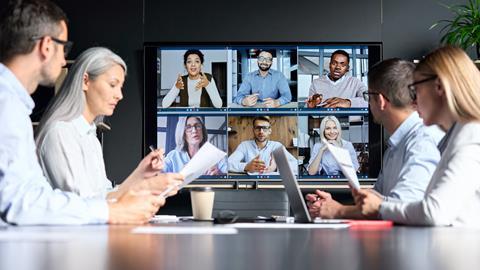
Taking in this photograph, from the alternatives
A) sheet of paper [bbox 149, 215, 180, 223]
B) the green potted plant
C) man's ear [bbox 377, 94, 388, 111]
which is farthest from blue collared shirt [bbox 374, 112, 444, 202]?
the green potted plant

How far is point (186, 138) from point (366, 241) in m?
5.19

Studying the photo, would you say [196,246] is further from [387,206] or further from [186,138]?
[186,138]

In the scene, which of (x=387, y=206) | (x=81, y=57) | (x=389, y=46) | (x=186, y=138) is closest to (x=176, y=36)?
(x=186, y=138)

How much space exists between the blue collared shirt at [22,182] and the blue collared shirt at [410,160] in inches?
55.1

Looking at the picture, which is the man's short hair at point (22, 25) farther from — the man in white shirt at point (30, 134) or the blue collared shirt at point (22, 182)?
the blue collared shirt at point (22, 182)

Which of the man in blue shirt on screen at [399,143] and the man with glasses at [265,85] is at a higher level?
the man with glasses at [265,85]

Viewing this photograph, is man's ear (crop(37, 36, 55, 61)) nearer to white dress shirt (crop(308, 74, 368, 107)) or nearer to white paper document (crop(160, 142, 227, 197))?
white paper document (crop(160, 142, 227, 197))

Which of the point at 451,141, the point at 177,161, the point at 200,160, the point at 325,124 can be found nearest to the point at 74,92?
the point at 200,160

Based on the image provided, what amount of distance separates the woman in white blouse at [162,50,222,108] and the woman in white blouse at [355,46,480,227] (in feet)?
13.3

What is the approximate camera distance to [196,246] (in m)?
1.80

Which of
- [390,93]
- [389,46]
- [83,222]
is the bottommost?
[83,222]

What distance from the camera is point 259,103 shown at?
7.12 m

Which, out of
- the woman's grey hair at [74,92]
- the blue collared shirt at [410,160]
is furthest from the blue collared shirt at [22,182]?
the blue collared shirt at [410,160]

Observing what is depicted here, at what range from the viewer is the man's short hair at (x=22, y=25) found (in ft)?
9.30
